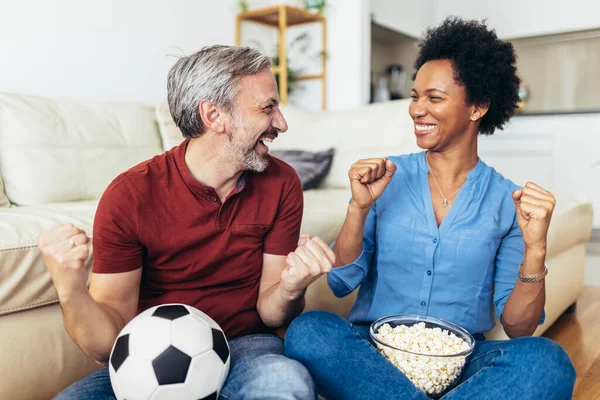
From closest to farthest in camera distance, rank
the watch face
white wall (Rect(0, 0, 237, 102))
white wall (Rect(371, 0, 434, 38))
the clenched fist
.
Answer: the clenched fist, white wall (Rect(0, 0, 237, 102)), the watch face, white wall (Rect(371, 0, 434, 38))

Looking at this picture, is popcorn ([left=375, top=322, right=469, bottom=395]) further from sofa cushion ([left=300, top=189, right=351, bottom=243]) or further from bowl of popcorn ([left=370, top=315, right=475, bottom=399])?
sofa cushion ([left=300, top=189, right=351, bottom=243])

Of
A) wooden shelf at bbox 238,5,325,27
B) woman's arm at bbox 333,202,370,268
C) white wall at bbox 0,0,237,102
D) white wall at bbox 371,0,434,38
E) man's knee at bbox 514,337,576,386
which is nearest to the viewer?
man's knee at bbox 514,337,576,386

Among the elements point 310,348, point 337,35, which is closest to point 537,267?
point 310,348

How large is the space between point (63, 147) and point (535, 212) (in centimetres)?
175

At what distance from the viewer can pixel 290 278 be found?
1075mm

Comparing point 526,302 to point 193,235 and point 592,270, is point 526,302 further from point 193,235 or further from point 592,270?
point 592,270

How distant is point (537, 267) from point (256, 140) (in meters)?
0.68

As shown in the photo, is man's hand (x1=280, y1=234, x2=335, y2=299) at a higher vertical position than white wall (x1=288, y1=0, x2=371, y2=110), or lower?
lower

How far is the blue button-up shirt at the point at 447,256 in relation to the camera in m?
1.24

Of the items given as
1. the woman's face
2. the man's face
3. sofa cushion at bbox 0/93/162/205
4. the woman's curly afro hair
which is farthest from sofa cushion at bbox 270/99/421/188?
the man's face

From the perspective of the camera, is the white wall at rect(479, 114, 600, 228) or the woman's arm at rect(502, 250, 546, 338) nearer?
the woman's arm at rect(502, 250, 546, 338)

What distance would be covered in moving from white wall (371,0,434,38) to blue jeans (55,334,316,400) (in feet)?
11.1

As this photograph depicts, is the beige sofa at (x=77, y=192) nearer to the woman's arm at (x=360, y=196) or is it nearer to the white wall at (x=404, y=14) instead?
the woman's arm at (x=360, y=196)

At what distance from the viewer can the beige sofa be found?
1273mm
